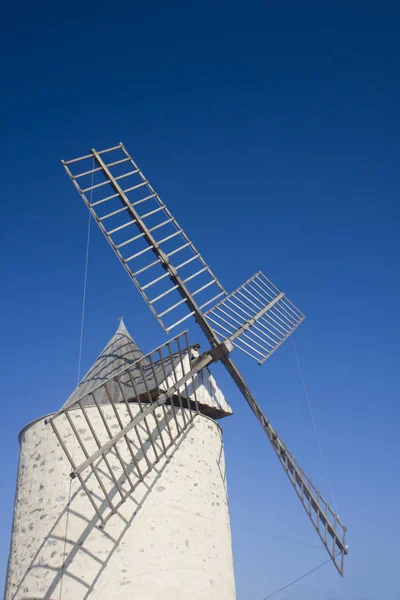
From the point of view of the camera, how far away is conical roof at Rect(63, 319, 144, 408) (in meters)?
8.66

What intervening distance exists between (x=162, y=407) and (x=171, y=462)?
72 centimetres

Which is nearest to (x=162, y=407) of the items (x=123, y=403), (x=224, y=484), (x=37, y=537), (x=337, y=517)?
(x=123, y=403)

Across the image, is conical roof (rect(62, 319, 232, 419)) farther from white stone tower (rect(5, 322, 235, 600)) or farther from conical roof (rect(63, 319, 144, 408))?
white stone tower (rect(5, 322, 235, 600))

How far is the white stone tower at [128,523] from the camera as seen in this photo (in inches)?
264

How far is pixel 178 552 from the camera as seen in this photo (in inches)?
280

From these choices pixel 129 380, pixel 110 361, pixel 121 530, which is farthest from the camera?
pixel 110 361

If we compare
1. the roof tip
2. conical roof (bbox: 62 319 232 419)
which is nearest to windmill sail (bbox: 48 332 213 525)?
conical roof (bbox: 62 319 232 419)

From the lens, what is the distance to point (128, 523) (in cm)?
702

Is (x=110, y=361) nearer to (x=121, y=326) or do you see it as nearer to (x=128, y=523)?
(x=121, y=326)

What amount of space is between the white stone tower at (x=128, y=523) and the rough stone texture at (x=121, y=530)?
0.04 ft

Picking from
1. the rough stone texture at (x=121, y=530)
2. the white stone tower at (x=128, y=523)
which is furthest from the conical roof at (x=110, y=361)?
the rough stone texture at (x=121, y=530)

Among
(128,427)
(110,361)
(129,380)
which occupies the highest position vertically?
(110,361)

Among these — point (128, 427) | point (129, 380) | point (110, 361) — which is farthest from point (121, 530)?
point (110, 361)

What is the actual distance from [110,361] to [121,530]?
279cm
